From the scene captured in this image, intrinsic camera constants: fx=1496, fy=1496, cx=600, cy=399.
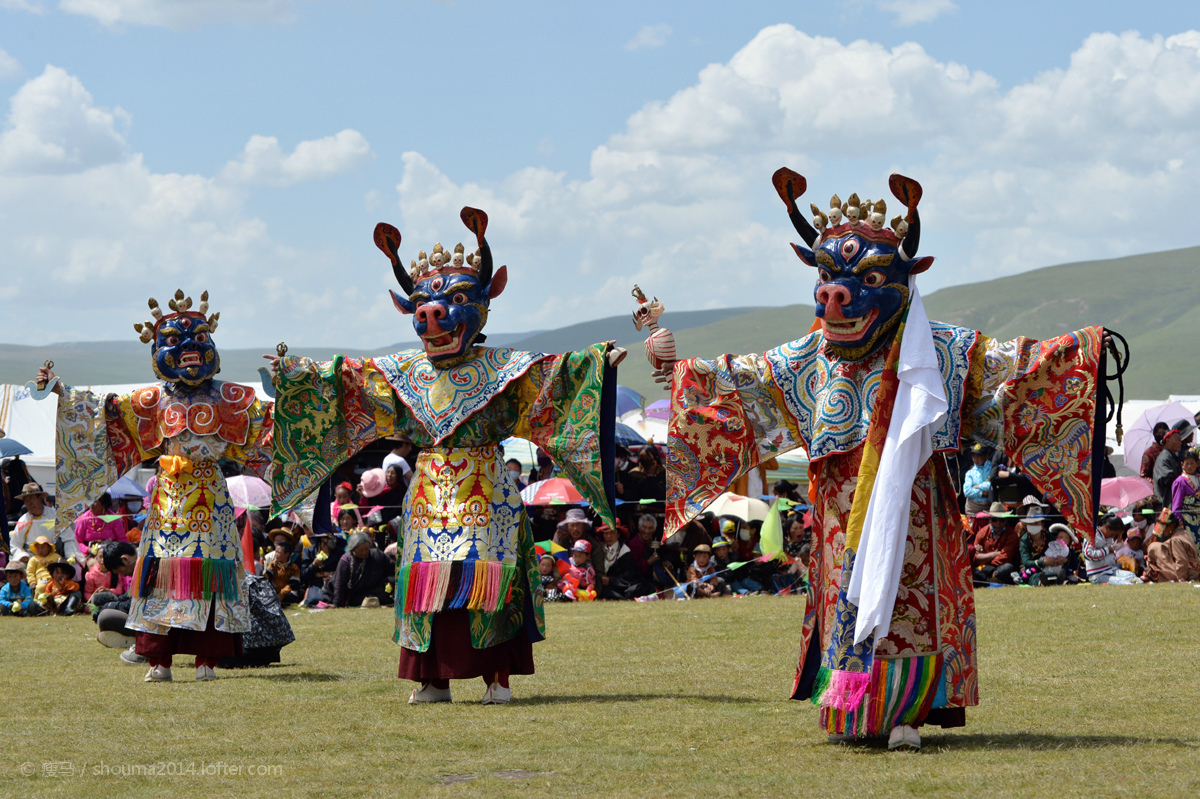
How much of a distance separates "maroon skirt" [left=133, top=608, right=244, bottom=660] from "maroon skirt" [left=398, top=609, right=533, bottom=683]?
2143 mm

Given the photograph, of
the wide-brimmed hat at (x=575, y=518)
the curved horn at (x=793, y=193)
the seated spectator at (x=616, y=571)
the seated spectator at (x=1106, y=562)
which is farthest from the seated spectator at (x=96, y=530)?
the curved horn at (x=793, y=193)

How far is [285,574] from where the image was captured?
1534cm

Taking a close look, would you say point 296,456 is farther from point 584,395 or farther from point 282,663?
point 282,663

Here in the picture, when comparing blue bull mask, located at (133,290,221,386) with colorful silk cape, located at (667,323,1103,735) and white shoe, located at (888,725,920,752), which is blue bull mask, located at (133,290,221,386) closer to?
colorful silk cape, located at (667,323,1103,735)

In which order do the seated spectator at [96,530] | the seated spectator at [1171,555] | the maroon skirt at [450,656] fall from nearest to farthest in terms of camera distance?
the maroon skirt at [450,656] → the seated spectator at [1171,555] → the seated spectator at [96,530]

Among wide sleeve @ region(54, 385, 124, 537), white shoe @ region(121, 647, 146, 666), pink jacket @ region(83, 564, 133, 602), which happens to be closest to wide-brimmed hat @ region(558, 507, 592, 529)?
pink jacket @ region(83, 564, 133, 602)

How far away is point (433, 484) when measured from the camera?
26.6 feet

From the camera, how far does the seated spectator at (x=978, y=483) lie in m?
14.5

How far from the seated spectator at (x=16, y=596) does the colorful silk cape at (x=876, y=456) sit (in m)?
10.1

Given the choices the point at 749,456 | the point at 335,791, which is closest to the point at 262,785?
the point at 335,791

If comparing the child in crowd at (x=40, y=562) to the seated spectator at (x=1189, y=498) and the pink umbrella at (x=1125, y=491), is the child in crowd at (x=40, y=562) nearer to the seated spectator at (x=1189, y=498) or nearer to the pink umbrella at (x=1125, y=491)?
the pink umbrella at (x=1125, y=491)

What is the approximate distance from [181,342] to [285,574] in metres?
6.12

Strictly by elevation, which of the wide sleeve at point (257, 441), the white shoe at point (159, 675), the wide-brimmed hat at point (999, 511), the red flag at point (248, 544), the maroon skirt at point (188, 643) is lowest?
the white shoe at point (159, 675)

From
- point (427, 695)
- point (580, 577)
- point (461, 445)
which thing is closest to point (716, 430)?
point (461, 445)
